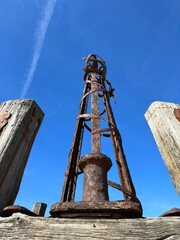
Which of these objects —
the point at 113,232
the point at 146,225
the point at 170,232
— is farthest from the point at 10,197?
the point at 170,232

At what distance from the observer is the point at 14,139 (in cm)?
184

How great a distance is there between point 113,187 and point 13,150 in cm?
94

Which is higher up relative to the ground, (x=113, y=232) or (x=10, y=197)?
(x=10, y=197)

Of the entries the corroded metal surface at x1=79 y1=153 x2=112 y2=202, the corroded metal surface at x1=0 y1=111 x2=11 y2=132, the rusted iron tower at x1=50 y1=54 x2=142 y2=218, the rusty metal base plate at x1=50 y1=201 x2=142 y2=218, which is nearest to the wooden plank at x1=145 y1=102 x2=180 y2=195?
the rusted iron tower at x1=50 y1=54 x2=142 y2=218

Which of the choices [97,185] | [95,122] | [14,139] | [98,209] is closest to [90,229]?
[98,209]

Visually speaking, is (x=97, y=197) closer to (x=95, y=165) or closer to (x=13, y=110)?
(x=95, y=165)

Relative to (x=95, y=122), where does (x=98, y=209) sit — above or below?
below

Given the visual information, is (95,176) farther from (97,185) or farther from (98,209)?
(98,209)

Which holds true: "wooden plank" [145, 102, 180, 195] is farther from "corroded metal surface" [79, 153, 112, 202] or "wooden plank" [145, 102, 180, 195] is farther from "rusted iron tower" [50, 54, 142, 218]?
"corroded metal surface" [79, 153, 112, 202]

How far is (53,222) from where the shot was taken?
3.82 feet

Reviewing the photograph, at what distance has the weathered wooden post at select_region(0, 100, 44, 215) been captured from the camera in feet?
5.51

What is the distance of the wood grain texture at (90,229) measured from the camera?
109cm

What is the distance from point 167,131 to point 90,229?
1.43 m

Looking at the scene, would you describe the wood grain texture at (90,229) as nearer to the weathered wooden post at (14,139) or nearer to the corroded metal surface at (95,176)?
the corroded metal surface at (95,176)
